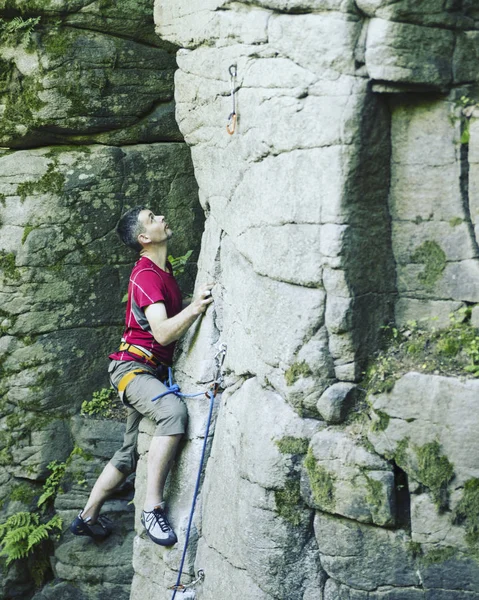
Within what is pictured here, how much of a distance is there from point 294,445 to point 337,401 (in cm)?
48

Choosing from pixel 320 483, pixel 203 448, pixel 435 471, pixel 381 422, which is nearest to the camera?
pixel 435 471

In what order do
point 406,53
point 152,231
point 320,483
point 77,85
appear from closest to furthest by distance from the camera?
point 406,53 → point 320,483 → point 152,231 → point 77,85

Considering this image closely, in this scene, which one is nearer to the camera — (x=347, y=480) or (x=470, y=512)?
(x=470, y=512)

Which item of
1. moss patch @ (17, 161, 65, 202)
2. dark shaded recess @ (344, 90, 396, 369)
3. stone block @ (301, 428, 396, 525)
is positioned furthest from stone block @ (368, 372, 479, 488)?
moss patch @ (17, 161, 65, 202)

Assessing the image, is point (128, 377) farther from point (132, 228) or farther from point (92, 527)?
point (92, 527)

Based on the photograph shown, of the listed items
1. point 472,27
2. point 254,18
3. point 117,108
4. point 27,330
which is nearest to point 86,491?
point 27,330

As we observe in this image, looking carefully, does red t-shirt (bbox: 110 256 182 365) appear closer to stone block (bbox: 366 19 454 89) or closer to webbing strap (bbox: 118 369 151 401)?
webbing strap (bbox: 118 369 151 401)

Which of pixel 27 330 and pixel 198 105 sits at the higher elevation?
pixel 198 105

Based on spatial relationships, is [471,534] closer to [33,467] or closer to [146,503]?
[146,503]

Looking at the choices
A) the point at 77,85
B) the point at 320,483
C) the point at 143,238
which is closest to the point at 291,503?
the point at 320,483

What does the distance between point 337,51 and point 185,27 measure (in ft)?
6.33

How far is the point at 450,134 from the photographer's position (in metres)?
6.11

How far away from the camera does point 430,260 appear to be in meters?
6.31

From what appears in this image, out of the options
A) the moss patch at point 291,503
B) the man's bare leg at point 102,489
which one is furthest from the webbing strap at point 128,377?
the moss patch at point 291,503
